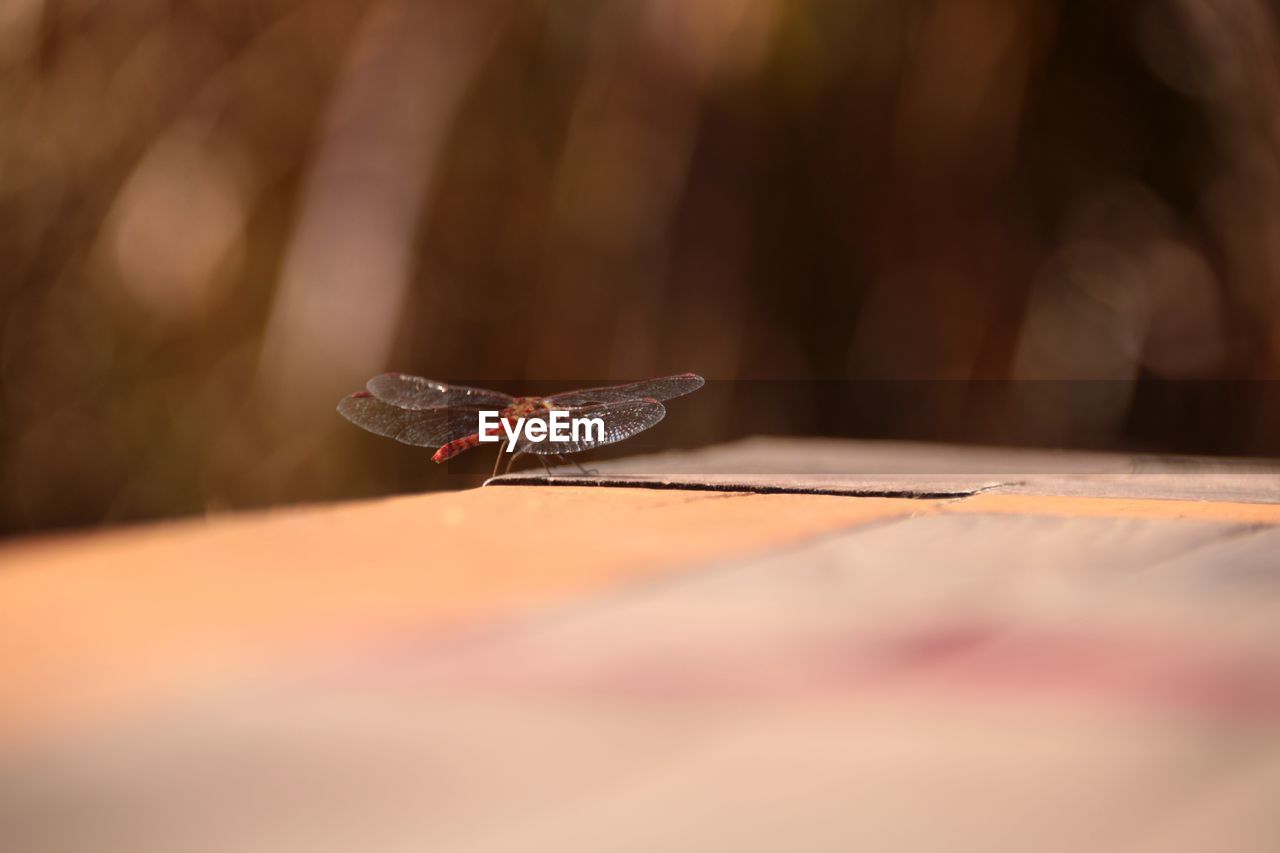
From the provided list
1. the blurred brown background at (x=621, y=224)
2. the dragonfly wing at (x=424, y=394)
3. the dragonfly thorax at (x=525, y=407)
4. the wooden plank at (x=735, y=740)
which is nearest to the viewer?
the wooden plank at (x=735, y=740)

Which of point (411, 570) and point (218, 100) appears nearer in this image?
point (411, 570)

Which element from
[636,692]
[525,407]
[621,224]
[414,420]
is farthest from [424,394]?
[636,692]

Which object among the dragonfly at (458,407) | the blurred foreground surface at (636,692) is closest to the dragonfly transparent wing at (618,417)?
the dragonfly at (458,407)

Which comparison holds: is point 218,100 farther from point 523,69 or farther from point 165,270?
point 523,69

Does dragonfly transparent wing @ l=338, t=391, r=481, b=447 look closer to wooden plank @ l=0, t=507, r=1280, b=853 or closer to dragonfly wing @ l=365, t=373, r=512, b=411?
dragonfly wing @ l=365, t=373, r=512, b=411

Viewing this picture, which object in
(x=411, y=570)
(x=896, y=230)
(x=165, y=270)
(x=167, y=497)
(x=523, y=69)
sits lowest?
(x=167, y=497)

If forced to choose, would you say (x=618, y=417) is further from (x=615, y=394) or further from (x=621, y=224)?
(x=621, y=224)

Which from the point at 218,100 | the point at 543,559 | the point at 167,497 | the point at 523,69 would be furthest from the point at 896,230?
the point at 543,559

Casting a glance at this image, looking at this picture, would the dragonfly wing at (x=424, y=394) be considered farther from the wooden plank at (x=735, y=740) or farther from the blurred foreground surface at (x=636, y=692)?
the wooden plank at (x=735, y=740)
